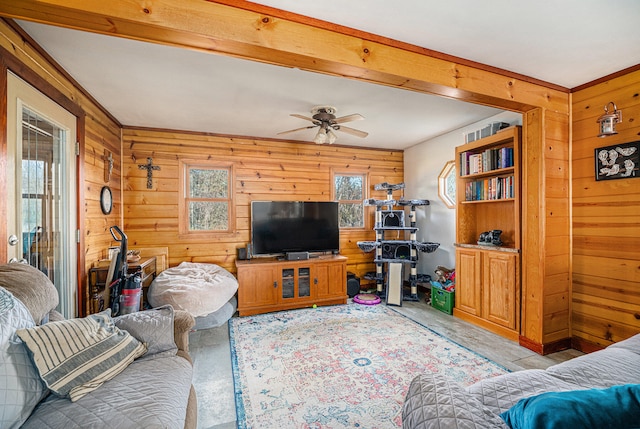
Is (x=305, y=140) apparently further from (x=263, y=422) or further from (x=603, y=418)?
(x=603, y=418)

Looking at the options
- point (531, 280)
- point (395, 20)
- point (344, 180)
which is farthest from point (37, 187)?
point (531, 280)

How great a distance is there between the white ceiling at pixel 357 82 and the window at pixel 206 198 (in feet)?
2.22

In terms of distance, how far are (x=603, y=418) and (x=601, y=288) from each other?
8.95 ft

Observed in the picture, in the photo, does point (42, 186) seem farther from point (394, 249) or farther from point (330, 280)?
point (394, 249)

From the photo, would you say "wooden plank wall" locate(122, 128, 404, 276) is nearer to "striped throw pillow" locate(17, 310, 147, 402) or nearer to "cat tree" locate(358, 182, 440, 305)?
"cat tree" locate(358, 182, 440, 305)

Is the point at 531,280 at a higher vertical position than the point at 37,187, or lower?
lower

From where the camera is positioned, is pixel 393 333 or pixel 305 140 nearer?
pixel 393 333

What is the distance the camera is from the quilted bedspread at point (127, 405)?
1.05 metres

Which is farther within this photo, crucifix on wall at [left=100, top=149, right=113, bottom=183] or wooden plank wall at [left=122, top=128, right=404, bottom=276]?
wooden plank wall at [left=122, top=128, right=404, bottom=276]

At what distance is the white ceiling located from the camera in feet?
5.74

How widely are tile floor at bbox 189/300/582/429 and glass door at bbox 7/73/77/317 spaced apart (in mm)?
1230

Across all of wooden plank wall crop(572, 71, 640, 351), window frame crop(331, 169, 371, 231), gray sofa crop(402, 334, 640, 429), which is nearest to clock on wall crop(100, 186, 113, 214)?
window frame crop(331, 169, 371, 231)

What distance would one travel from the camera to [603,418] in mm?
667

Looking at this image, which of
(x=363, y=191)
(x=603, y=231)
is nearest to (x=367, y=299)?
(x=363, y=191)
